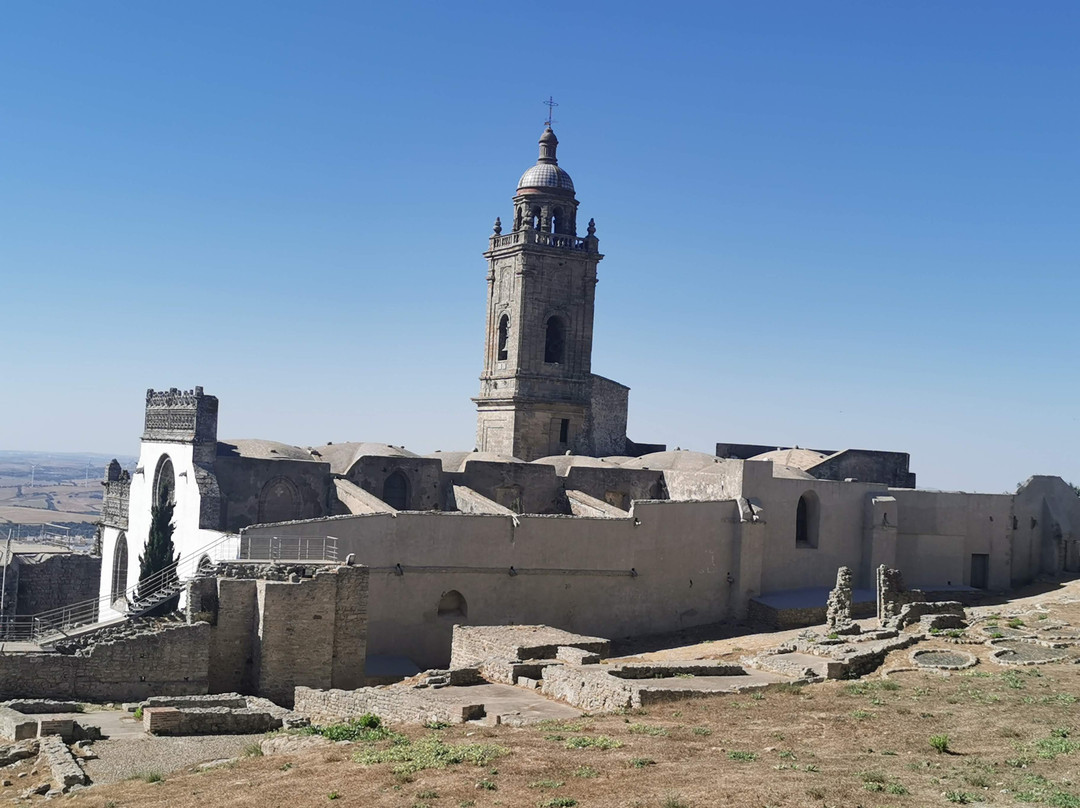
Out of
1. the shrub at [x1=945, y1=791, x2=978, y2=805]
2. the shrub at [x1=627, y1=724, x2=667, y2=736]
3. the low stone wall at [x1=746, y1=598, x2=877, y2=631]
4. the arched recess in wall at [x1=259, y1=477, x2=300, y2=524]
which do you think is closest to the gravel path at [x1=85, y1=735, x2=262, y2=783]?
the shrub at [x1=627, y1=724, x2=667, y2=736]

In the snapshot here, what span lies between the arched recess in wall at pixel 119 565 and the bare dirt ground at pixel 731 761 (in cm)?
2305

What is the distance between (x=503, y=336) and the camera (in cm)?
4697

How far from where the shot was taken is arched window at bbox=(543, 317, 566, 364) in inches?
1834

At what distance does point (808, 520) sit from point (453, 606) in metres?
11.7

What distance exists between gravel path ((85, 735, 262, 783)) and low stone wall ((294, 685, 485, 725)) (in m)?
1.27

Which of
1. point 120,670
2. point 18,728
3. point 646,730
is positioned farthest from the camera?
point 120,670

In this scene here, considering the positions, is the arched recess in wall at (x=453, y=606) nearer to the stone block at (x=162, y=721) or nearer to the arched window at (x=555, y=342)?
the stone block at (x=162, y=721)

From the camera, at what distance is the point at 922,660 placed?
19.8 m

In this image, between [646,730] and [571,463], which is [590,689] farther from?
[571,463]

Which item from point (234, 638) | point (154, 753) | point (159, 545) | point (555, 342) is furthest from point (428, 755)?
point (555, 342)

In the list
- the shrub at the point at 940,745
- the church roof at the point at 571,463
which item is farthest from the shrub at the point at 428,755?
the church roof at the point at 571,463

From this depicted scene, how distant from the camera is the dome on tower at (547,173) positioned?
150 ft

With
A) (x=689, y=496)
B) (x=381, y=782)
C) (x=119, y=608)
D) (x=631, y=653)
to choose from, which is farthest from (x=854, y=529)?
(x=381, y=782)

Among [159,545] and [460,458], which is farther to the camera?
[460,458]
